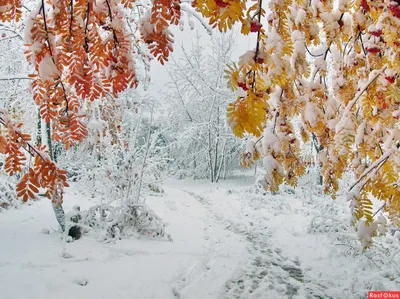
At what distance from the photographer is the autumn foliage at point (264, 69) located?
697 millimetres

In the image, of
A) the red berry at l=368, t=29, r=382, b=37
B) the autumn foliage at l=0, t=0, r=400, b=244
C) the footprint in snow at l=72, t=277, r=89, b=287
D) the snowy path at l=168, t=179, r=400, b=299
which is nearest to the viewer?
the autumn foliage at l=0, t=0, r=400, b=244

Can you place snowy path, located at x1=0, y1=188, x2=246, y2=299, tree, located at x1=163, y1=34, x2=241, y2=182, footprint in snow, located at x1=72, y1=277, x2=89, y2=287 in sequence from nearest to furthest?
1. snowy path, located at x1=0, y1=188, x2=246, y2=299
2. footprint in snow, located at x1=72, y1=277, x2=89, y2=287
3. tree, located at x1=163, y1=34, x2=241, y2=182

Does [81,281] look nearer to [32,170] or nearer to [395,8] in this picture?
[32,170]

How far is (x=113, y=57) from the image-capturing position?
1.07 metres

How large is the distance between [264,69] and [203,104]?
1930 cm

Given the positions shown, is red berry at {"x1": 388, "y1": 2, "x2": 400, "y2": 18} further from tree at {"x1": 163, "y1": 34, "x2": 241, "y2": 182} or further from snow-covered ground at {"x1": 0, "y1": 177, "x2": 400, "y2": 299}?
tree at {"x1": 163, "y1": 34, "x2": 241, "y2": 182}

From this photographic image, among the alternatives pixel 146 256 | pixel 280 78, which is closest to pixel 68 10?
pixel 280 78

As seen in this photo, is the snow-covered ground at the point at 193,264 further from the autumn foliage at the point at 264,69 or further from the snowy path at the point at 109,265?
the autumn foliage at the point at 264,69

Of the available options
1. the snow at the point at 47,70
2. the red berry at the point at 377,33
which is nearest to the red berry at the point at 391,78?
the red berry at the point at 377,33

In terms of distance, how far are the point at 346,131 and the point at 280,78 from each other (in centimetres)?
60

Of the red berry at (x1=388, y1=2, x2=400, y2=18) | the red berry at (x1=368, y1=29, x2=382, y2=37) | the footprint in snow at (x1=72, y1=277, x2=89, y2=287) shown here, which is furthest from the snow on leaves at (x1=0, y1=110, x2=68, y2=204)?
the footprint in snow at (x1=72, y1=277, x2=89, y2=287)

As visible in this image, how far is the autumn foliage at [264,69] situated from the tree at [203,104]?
16054 millimetres

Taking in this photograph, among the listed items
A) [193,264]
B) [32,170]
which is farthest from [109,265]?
[32,170]

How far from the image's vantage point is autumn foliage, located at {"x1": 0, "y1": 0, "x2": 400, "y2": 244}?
2.29 ft
